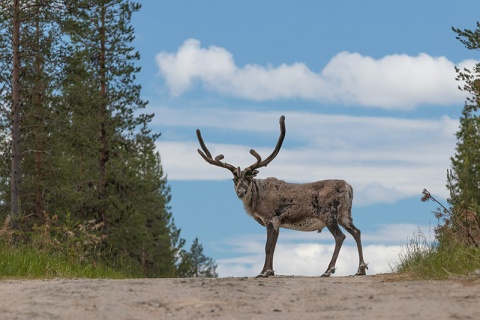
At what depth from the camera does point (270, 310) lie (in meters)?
9.51

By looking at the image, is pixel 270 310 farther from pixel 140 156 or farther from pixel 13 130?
pixel 140 156

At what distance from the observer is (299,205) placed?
16.4m

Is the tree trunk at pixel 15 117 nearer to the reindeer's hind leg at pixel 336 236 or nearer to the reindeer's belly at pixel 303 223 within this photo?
the reindeer's belly at pixel 303 223

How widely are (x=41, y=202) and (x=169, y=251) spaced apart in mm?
16861

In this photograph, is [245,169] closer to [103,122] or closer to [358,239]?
[358,239]

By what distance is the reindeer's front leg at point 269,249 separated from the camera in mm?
15627

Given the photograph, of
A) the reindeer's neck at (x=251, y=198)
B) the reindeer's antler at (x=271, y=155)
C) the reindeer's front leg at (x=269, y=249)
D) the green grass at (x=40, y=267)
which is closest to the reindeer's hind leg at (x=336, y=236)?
the reindeer's front leg at (x=269, y=249)

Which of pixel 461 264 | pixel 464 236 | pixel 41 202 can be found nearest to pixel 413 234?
pixel 464 236

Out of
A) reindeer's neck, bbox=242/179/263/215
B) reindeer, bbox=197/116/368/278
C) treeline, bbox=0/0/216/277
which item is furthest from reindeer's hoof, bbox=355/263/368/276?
treeline, bbox=0/0/216/277

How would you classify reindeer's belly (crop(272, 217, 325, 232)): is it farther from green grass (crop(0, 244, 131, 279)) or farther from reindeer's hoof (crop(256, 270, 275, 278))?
green grass (crop(0, 244, 131, 279))

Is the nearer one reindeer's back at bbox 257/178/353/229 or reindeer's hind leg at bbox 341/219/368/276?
reindeer's hind leg at bbox 341/219/368/276

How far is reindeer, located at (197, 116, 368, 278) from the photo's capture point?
16391 mm

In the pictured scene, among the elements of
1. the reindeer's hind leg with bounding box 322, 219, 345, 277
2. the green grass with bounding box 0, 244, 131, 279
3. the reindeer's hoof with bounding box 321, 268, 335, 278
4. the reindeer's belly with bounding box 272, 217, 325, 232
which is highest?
the reindeer's belly with bounding box 272, 217, 325, 232

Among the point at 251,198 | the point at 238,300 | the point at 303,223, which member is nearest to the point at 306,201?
the point at 303,223
